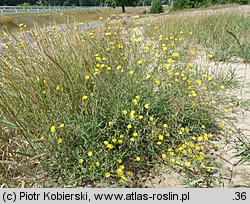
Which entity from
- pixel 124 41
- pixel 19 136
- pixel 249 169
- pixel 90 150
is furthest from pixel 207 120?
pixel 19 136

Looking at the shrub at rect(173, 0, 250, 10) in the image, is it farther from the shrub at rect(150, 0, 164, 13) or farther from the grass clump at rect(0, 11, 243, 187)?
the grass clump at rect(0, 11, 243, 187)

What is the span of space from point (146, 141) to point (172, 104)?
0.51m

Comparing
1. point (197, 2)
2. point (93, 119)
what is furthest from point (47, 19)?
point (197, 2)

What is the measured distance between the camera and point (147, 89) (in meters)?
2.03

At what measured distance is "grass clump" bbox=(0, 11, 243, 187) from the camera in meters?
1.63

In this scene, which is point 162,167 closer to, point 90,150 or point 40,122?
point 90,150

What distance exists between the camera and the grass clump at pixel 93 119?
1.63 metres

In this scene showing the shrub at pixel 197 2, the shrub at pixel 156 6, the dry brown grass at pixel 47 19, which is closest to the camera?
the dry brown grass at pixel 47 19
